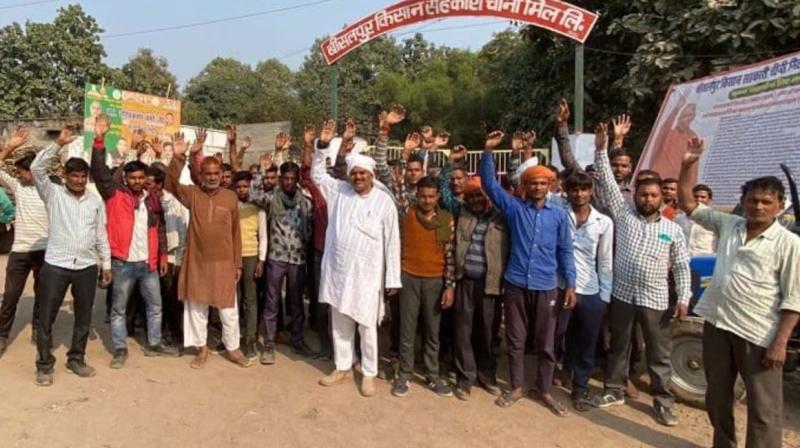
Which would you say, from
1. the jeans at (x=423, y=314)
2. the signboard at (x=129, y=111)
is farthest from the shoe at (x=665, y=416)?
the signboard at (x=129, y=111)

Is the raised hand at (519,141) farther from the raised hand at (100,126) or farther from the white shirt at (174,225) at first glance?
the raised hand at (100,126)

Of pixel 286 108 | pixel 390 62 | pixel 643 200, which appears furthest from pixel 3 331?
pixel 390 62

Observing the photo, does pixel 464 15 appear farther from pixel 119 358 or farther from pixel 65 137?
pixel 119 358

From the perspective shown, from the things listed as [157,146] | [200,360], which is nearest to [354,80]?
[157,146]

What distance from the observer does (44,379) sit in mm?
4555

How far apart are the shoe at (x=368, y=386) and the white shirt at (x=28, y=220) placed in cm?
311

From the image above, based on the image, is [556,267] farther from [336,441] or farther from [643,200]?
[336,441]

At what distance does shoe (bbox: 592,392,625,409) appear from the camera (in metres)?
4.39

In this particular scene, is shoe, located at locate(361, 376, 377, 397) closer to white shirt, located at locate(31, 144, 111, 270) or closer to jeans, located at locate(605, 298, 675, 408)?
jeans, located at locate(605, 298, 675, 408)

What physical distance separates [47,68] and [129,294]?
33.8 metres

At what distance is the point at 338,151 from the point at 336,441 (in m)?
2.50

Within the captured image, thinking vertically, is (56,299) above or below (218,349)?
above

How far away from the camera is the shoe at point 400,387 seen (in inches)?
178

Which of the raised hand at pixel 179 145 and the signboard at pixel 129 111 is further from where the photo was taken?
the signboard at pixel 129 111
